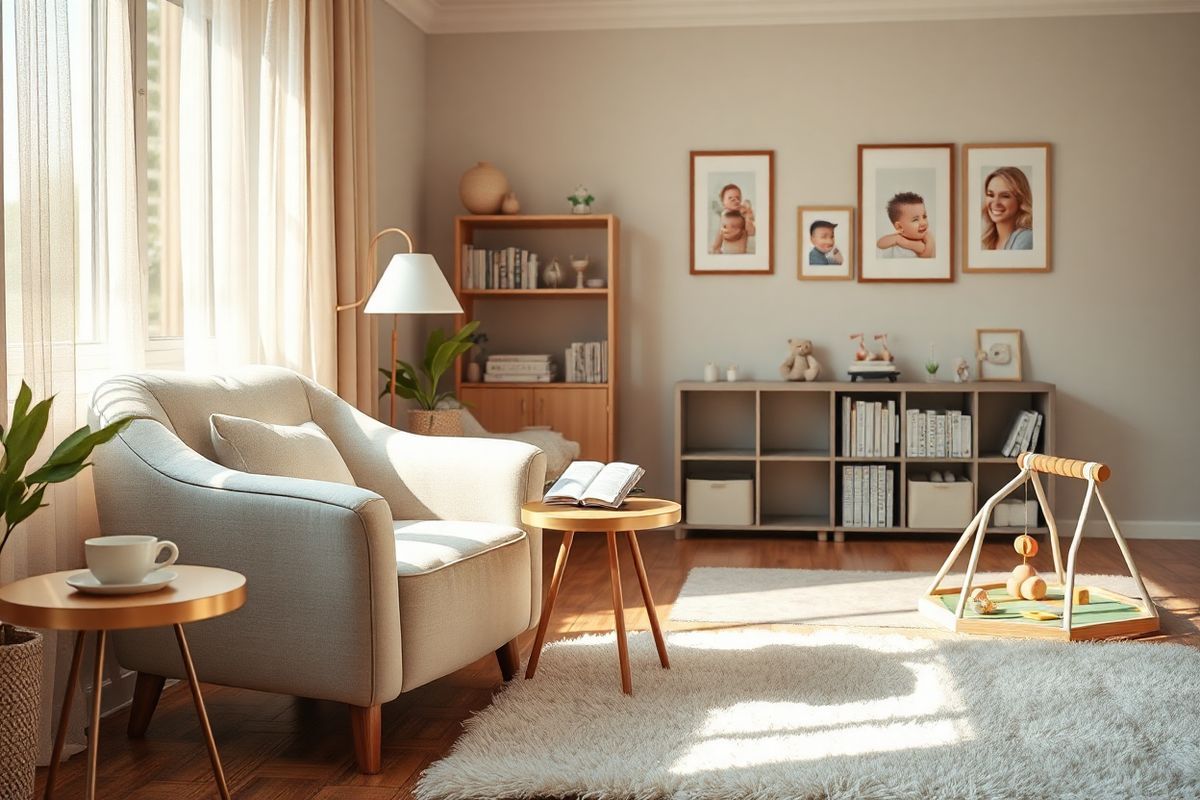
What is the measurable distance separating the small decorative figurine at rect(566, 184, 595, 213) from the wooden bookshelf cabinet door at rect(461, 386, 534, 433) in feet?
3.00

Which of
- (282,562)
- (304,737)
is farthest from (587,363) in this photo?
(282,562)

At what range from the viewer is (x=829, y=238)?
5934 mm

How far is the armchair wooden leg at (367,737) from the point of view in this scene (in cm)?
264

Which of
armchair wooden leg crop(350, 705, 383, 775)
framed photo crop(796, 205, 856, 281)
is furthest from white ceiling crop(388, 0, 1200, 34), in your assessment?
armchair wooden leg crop(350, 705, 383, 775)

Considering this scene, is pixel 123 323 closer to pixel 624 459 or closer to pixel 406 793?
pixel 406 793

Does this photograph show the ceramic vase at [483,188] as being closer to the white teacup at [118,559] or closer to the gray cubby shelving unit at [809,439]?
the gray cubby shelving unit at [809,439]

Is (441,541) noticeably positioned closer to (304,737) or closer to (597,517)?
(597,517)

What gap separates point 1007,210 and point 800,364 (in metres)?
1.23

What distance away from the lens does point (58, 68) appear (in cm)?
279

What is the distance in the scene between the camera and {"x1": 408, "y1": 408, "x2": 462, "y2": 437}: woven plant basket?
4684 mm

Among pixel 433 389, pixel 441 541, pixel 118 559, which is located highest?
pixel 433 389

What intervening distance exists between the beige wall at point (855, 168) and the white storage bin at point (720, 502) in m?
0.41

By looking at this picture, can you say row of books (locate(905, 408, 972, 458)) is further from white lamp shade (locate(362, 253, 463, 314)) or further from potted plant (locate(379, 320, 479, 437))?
white lamp shade (locate(362, 253, 463, 314))

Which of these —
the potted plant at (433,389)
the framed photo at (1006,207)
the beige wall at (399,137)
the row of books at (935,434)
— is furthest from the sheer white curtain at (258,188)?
the framed photo at (1006,207)
